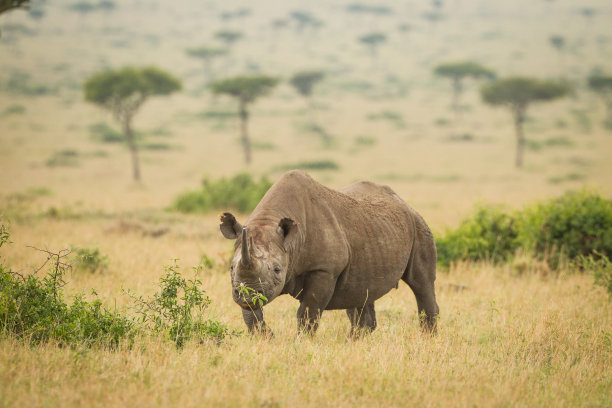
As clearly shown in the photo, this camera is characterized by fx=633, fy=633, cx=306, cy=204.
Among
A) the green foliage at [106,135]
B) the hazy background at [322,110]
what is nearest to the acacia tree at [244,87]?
the hazy background at [322,110]

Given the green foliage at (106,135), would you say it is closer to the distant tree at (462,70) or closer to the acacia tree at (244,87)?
the acacia tree at (244,87)

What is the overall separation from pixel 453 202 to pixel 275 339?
18.9 m

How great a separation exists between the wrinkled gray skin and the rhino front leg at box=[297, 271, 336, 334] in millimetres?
Answer: 10

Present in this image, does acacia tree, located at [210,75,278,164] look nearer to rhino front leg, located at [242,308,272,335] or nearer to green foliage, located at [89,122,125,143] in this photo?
green foliage, located at [89,122,125,143]

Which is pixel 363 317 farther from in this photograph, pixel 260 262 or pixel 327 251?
pixel 260 262

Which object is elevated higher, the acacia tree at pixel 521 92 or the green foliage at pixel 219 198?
the acacia tree at pixel 521 92

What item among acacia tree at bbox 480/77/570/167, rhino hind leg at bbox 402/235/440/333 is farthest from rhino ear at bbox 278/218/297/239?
acacia tree at bbox 480/77/570/167

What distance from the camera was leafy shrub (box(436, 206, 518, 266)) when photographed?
12.2 meters

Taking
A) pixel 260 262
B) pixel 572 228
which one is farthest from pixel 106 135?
pixel 260 262

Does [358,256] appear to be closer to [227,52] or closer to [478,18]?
[227,52]

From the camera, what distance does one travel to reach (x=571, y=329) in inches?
301

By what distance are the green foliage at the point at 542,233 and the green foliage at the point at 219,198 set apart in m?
8.62

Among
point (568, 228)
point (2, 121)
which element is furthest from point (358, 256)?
point (2, 121)

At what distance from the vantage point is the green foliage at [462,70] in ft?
176
